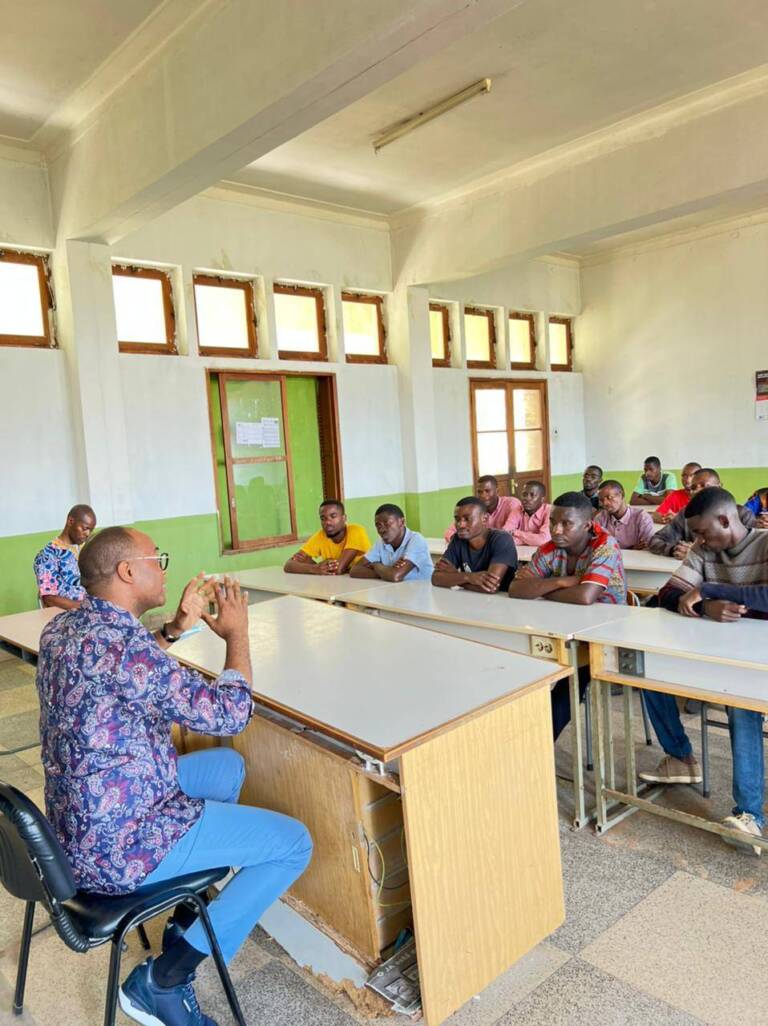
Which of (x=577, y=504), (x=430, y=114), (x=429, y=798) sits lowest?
(x=429, y=798)

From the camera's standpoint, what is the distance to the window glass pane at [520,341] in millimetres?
8992

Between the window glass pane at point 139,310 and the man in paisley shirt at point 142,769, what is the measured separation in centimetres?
468

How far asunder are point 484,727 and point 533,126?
5.02 m

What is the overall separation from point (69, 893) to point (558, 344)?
9276 millimetres

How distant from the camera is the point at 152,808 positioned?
5.12ft

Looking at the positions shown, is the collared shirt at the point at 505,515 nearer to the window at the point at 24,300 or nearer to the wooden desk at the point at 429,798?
the wooden desk at the point at 429,798

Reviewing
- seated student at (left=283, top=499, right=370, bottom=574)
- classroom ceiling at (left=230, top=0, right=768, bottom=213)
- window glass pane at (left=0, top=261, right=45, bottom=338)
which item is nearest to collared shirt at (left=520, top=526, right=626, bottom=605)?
seated student at (left=283, top=499, right=370, bottom=574)

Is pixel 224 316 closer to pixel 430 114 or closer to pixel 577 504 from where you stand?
pixel 430 114

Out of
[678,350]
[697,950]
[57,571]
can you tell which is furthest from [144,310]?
[678,350]

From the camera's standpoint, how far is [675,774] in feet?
8.98

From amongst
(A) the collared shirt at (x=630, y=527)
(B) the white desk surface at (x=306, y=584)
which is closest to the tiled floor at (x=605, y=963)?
(B) the white desk surface at (x=306, y=584)

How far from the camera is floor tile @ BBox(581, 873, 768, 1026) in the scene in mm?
1712

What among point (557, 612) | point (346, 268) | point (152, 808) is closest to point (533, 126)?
point (346, 268)

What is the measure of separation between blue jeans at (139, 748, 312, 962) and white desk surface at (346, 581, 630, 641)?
1.19m
